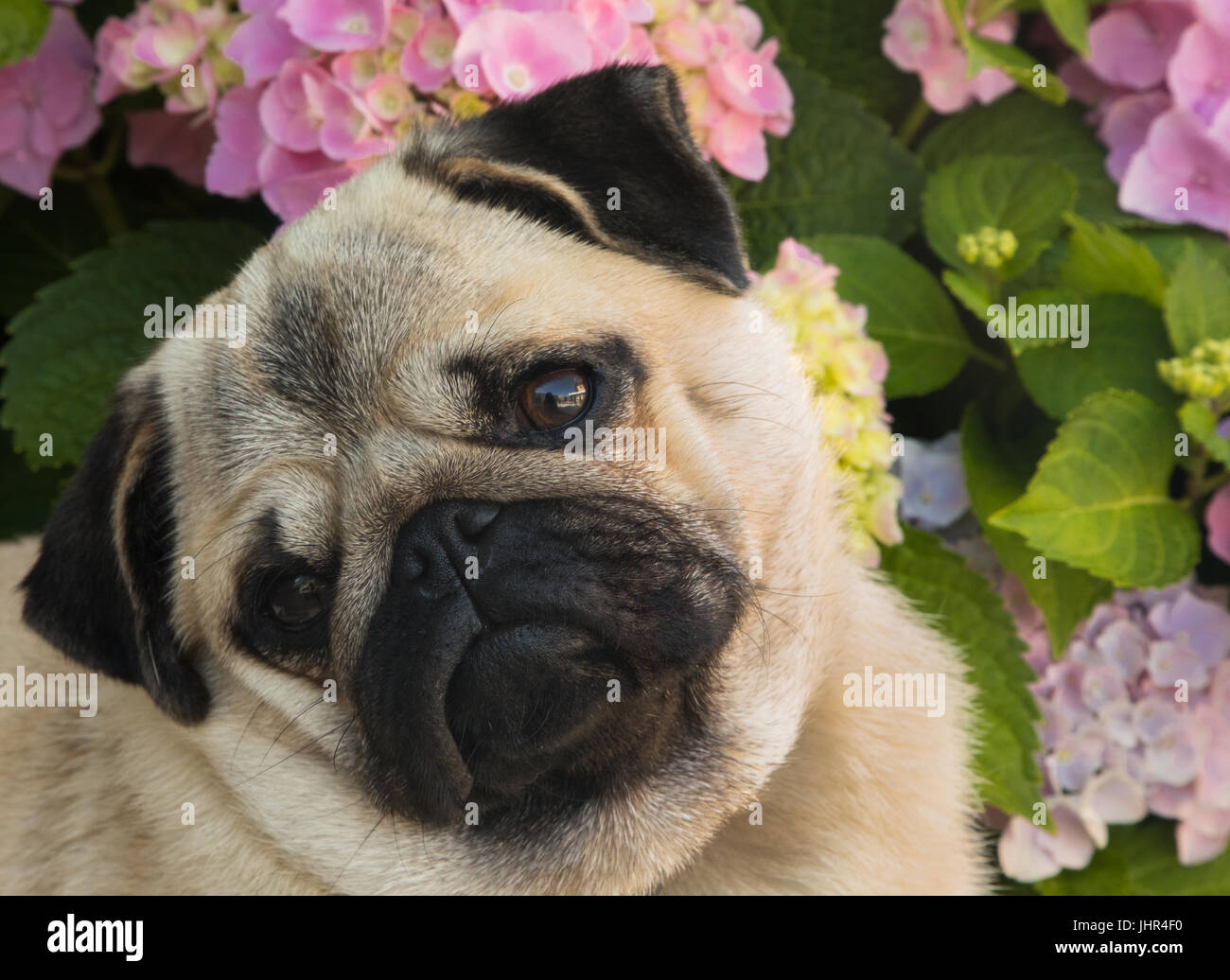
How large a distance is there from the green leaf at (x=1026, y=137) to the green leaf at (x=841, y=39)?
0.12 metres

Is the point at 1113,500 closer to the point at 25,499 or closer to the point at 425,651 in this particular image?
the point at 425,651

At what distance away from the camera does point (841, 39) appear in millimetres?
1990

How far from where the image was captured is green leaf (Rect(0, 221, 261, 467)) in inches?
67.9

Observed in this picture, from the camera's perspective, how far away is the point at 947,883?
160 cm

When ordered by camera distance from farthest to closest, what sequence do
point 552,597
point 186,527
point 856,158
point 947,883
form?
point 856,158, point 947,883, point 186,527, point 552,597

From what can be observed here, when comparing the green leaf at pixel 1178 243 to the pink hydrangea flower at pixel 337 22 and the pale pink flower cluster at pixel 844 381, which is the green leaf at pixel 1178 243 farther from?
the pink hydrangea flower at pixel 337 22

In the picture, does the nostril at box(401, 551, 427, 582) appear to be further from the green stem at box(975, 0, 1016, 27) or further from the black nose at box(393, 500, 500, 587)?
the green stem at box(975, 0, 1016, 27)

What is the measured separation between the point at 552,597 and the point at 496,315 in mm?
340

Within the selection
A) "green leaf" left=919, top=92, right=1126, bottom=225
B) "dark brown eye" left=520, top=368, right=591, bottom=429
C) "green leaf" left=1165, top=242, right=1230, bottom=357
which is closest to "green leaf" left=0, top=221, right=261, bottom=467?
"dark brown eye" left=520, top=368, right=591, bottom=429

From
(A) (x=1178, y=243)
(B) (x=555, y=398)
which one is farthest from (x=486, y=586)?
(A) (x=1178, y=243)

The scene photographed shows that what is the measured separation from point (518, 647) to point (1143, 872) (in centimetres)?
113
